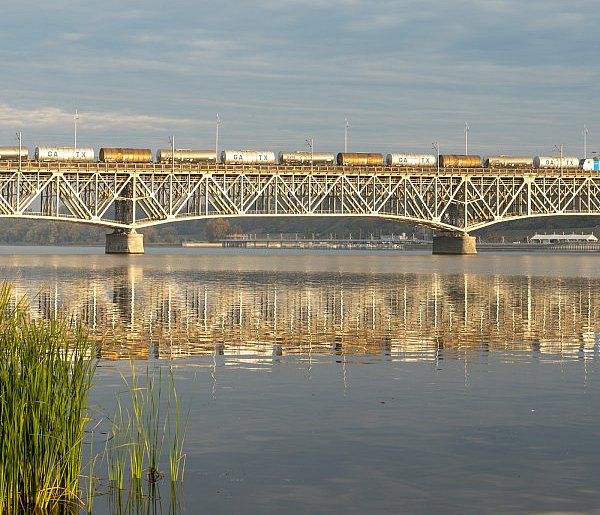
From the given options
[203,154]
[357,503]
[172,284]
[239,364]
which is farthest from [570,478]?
[203,154]

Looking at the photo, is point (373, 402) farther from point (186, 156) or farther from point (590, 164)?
point (590, 164)

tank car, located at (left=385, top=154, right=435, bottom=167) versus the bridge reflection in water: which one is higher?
tank car, located at (left=385, top=154, right=435, bottom=167)

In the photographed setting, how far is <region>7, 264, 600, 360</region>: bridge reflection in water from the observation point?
30484 millimetres

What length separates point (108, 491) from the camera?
13.9m

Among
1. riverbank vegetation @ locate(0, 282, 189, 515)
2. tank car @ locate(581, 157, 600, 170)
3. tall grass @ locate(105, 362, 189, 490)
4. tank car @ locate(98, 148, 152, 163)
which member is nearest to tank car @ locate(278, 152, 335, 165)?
tank car @ locate(98, 148, 152, 163)

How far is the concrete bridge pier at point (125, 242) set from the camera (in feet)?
528

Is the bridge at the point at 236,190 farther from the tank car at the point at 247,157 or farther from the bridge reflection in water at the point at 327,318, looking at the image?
the bridge reflection in water at the point at 327,318

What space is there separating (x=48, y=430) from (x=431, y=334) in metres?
23.0

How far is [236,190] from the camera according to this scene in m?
164

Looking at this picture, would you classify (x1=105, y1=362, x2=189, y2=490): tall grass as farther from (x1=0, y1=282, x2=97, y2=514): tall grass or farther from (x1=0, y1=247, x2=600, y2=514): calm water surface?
(x1=0, y1=282, x2=97, y2=514): tall grass

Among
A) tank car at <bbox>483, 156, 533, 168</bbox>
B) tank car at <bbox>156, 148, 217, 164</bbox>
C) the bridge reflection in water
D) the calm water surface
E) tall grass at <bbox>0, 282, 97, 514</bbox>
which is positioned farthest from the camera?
tank car at <bbox>483, 156, 533, 168</bbox>

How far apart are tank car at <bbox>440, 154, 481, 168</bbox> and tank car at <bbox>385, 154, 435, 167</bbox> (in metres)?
2.09

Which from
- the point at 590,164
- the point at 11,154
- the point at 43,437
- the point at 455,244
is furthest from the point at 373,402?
the point at 590,164

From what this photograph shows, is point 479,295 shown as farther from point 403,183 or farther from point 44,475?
point 403,183
